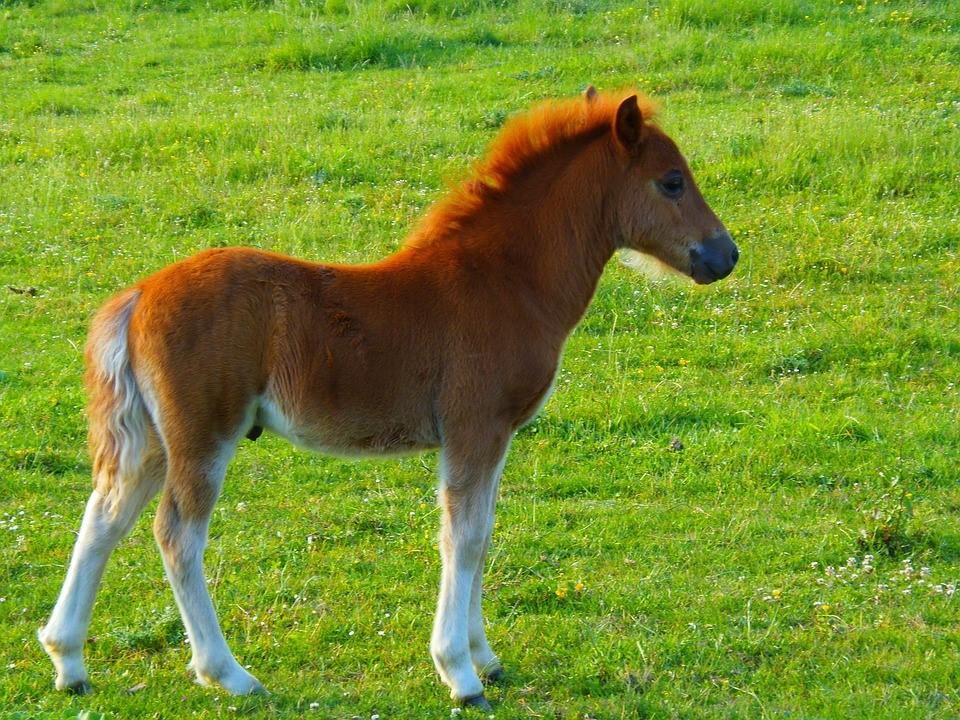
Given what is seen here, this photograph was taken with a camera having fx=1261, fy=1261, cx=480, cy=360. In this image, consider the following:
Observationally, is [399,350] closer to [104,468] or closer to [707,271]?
[104,468]

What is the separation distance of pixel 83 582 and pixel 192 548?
19.7 inches

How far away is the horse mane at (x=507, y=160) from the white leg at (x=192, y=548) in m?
1.40

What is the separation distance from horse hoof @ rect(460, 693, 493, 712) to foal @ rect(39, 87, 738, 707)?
14 millimetres

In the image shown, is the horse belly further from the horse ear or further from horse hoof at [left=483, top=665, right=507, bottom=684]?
the horse ear

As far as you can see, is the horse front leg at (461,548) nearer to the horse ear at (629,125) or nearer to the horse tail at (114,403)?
the horse tail at (114,403)

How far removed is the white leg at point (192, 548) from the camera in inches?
187

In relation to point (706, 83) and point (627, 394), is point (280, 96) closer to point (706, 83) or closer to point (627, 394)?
point (706, 83)

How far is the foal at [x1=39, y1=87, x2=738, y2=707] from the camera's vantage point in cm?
478

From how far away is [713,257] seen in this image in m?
5.48

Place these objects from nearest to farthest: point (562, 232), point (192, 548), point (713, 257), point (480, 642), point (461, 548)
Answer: point (192, 548) < point (461, 548) < point (480, 642) < point (562, 232) < point (713, 257)

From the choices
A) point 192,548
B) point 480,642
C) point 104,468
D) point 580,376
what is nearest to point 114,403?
point 104,468

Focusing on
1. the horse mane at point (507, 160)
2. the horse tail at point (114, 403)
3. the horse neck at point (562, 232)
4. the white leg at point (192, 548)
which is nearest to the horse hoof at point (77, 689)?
the white leg at point (192, 548)

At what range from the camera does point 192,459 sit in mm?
4746

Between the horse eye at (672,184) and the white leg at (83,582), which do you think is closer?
the white leg at (83,582)
